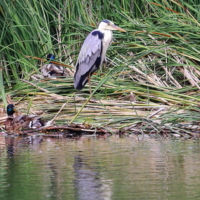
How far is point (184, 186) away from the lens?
4219 millimetres

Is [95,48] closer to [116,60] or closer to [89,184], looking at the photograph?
[116,60]

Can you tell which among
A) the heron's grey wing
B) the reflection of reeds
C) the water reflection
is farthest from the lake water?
the heron's grey wing

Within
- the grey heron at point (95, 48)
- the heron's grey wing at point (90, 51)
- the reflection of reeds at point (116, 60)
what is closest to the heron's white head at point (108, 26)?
the grey heron at point (95, 48)

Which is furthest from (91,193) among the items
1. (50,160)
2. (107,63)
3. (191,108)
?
(107,63)

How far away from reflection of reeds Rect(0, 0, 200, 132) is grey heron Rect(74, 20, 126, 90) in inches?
9.8

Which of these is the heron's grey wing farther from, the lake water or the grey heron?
the lake water

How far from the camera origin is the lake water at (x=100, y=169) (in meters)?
4.07

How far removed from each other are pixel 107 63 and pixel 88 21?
782 millimetres

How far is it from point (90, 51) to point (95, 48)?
0.08 m

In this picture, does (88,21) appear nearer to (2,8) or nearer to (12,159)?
(2,8)

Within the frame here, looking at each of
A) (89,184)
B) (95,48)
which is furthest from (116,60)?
(89,184)

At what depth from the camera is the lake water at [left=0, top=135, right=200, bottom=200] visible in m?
4.07

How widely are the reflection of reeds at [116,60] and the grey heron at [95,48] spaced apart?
249 mm

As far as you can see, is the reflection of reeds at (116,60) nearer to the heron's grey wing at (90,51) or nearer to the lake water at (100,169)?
the heron's grey wing at (90,51)
